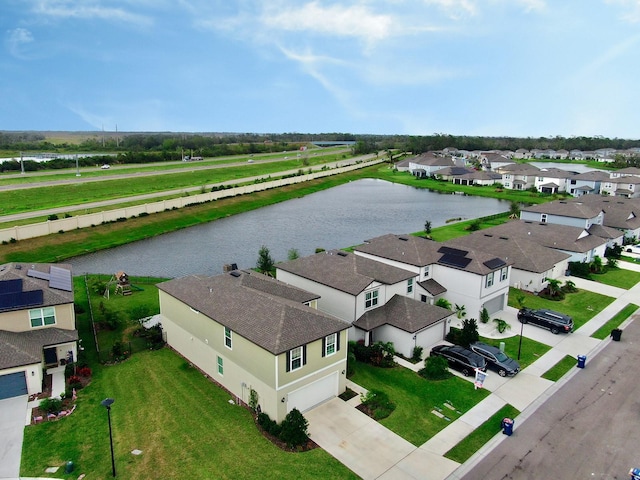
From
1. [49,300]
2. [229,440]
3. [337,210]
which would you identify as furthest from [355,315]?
[337,210]

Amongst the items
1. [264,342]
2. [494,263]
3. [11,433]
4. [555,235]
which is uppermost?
[494,263]

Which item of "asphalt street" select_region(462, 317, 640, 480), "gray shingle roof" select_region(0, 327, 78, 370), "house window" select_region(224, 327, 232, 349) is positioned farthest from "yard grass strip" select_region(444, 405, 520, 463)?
"gray shingle roof" select_region(0, 327, 78, 370)

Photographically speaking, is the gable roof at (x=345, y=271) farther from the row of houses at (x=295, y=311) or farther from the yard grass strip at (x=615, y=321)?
the yard grass strip at (x=615, y=321)

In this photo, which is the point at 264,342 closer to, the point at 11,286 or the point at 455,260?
the point at 11,286

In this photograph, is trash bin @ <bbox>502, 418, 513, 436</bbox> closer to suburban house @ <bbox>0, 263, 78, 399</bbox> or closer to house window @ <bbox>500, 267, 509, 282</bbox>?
house window @ <bbox>500, 267, 509, 282</bbox>

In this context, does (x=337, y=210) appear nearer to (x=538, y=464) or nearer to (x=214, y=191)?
(x=214, y=191)

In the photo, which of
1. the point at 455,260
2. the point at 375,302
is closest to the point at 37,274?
the point at 375,302
